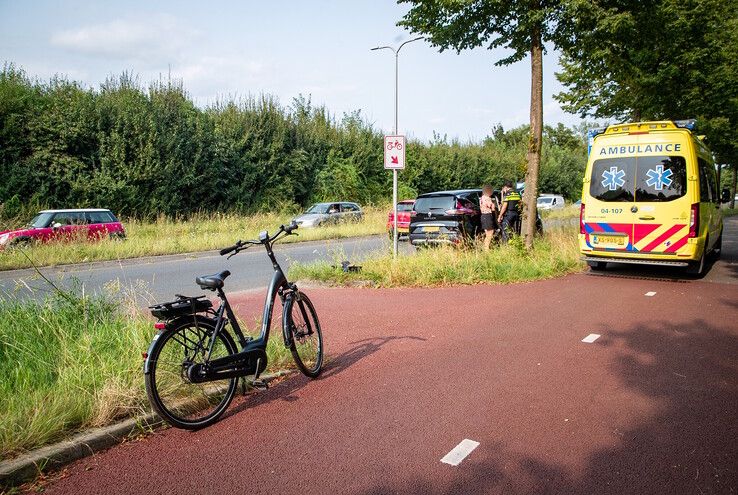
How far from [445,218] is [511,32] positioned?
467 cm

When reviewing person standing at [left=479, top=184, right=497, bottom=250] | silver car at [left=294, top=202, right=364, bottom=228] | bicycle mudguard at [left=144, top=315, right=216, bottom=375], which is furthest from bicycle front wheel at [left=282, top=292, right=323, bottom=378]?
silver car at [left=294, top=202, right=364, bottom=228]

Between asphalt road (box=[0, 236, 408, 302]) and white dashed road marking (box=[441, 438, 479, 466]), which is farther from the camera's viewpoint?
asphalt road (box=[0, 236, 408, 302])

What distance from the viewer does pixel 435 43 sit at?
12602mm

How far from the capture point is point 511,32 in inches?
480

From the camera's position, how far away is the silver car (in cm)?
2456

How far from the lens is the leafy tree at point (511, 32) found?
38.2 ft

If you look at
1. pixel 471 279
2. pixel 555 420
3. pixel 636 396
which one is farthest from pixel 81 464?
pixel 471 279

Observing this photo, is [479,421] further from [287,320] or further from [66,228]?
[66,228]

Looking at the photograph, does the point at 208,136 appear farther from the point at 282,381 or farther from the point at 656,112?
the point at 282,381

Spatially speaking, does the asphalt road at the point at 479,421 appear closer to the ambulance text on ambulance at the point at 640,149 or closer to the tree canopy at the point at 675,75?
the ambulance text on ambulance at the point at 640,149

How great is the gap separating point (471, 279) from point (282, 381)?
586 centimetres

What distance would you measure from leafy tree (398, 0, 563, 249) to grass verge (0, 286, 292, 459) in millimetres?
8812

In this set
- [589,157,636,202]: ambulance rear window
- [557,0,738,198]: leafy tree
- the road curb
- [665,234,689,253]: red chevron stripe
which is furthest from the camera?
[557,0,738,198]: leafy tree

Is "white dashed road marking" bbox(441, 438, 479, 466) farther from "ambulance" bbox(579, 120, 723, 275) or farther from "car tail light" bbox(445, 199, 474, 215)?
"car tail light" bbox(445, 199, 474, 215)
